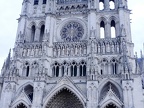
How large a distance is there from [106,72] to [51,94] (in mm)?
7351

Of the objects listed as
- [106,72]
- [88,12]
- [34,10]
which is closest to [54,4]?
[34,10]

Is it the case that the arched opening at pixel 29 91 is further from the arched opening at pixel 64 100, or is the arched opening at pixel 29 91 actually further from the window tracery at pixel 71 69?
the arched opening at pixel 64 100

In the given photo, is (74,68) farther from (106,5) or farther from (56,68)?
(106,5)

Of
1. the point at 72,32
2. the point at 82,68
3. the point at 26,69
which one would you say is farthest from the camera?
the point at 72,32

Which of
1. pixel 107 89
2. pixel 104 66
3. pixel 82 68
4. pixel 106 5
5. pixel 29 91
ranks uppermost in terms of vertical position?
pixel 106 5

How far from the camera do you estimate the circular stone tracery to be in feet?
108

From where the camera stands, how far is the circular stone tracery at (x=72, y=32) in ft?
108

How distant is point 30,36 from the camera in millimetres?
34781

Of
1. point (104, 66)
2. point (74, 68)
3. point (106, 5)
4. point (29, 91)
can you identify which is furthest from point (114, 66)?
point (29, 91)

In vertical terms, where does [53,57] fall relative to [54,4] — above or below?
below

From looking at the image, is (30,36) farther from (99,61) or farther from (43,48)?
(99,61)

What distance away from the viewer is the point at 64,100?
94.2 feet

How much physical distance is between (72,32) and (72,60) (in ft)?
16.0

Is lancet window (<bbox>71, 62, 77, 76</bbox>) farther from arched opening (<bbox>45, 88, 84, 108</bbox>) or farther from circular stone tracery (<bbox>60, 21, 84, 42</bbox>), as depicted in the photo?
circular stone tracery (<bbox>60, 21, 84, 42</bbox>)
